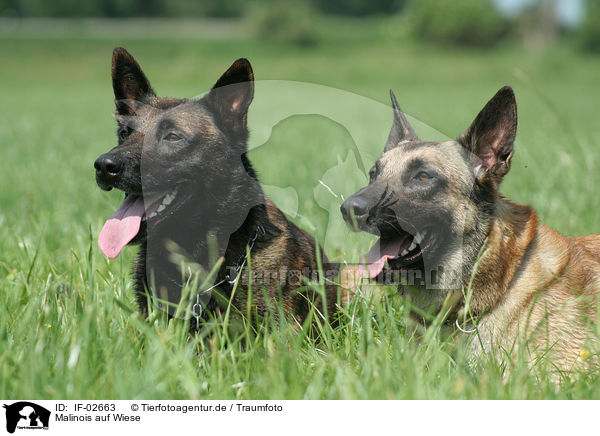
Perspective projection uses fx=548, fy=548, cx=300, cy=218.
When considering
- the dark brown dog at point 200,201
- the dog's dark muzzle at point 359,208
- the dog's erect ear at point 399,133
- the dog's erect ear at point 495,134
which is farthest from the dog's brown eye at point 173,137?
the dog's erect ear at point 495,134

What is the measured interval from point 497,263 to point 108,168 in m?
2.06

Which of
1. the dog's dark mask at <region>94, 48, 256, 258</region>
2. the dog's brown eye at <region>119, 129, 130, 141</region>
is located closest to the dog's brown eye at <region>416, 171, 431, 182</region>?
the dog's dark mask at <region>94, 48, 256, 258</region>

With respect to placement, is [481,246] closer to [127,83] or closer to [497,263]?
[497,263]

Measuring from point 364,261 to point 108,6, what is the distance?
59.3 metres

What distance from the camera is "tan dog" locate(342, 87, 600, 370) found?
2842mm

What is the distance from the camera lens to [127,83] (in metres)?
3.13

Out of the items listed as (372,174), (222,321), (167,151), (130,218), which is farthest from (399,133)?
(130,218)

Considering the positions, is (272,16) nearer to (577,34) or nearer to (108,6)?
(108,6)

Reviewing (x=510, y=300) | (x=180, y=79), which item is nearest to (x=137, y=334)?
(x=510, y=300)

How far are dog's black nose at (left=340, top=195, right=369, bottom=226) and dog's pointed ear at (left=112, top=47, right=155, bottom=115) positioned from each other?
1.32m

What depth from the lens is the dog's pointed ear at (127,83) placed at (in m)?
3.02

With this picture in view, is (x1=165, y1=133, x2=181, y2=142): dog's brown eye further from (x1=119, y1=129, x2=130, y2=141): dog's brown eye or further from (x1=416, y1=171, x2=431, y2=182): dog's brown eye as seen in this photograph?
(x1=416, y1=171, x2=431, y2=182): dog's brown eye

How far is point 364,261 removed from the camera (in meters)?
3.00
